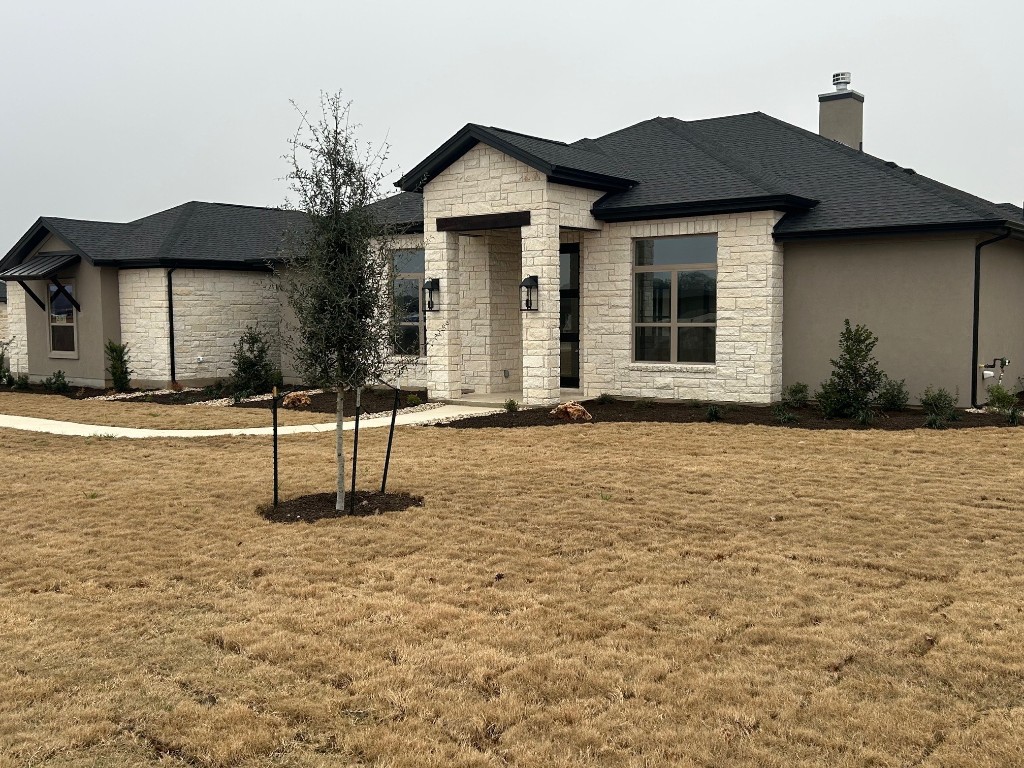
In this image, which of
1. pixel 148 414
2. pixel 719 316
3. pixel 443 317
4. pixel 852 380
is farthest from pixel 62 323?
pixel 852 380

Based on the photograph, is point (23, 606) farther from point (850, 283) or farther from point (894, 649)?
point (850, 283)

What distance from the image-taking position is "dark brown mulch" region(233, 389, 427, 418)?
17859 mm

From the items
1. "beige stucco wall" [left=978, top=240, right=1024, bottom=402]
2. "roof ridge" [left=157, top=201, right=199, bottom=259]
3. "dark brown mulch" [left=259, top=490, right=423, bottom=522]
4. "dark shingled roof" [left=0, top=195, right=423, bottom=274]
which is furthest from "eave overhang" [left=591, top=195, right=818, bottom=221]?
"roof ridge" [left=157, top=201, right=199, bottom=259]

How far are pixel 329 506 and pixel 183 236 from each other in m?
15.5

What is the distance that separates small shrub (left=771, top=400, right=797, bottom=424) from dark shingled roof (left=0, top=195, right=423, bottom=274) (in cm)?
856

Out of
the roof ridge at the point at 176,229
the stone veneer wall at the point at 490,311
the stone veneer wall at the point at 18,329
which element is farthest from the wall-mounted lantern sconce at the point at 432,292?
the stone veneer wall at the point at 18,329

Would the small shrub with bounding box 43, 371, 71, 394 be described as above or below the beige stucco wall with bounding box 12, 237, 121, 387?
below

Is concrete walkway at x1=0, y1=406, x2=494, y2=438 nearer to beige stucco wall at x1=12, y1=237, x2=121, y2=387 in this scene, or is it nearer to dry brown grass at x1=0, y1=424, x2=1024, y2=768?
dry brown grass at x1=0, y1=424, x2=1024, y2=768

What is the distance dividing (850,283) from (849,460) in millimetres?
4983

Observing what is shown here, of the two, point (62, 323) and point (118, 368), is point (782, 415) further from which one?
point (62, 323)

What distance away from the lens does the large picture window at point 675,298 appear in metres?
16.5

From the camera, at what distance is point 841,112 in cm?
2122

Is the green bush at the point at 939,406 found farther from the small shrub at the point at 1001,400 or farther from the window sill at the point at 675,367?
the window sill at the point at 675,367

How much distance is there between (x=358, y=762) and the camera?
169 inches
